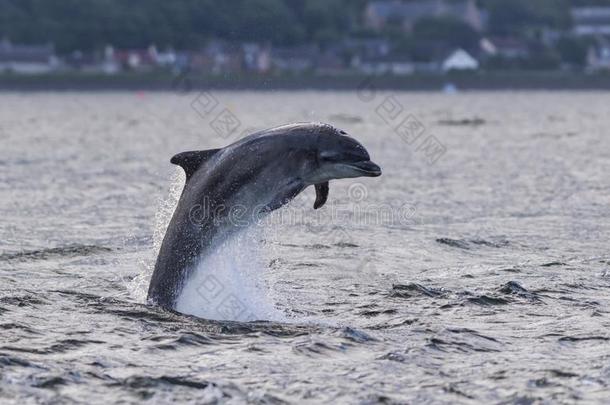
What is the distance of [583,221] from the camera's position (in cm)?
2997

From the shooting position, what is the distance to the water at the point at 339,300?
14984 millimetres

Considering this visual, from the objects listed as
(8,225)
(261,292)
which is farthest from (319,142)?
(8,225)

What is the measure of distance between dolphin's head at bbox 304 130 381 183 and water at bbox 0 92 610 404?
219 centimetres

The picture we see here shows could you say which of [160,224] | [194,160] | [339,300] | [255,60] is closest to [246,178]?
[194,160]

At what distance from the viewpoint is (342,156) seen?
15.9 metres

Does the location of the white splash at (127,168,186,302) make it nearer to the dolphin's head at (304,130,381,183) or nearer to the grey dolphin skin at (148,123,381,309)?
the grey dolphin skin at (148,123,381,309)

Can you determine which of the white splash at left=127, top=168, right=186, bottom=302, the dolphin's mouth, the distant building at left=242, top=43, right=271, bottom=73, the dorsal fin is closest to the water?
the white splash at left=127, top=168, right=186, bottom=302

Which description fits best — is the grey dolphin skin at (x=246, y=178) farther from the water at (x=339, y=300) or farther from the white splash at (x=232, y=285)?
the water at (x=339, y=300)

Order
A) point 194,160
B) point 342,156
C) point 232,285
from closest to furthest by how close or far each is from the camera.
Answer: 1. point 342,156
2. point 194,160
3. point 232,285

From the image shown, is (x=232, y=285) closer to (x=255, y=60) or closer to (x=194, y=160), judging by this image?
(x=194, y=160)

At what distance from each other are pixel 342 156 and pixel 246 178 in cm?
134

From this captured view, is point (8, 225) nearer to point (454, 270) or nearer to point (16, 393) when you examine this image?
point (454, 270)

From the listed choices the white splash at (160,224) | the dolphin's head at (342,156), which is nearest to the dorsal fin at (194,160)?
the white splash at (160,224)

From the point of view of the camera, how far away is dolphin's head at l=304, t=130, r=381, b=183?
52.3 feet
